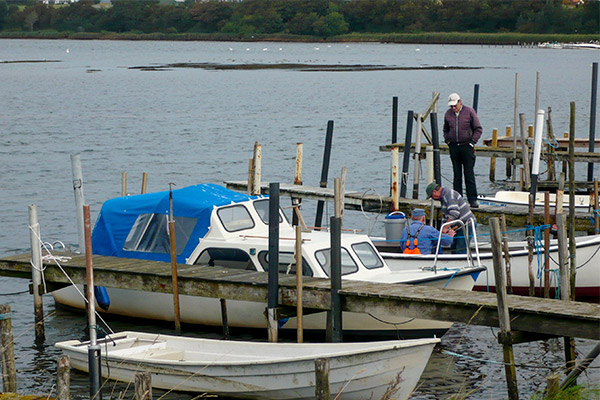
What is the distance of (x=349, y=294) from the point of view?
13844 millimetres

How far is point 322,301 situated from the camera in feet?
46.5

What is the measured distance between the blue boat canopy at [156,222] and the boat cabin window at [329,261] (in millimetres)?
2121

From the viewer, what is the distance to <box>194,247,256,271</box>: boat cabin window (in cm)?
1623

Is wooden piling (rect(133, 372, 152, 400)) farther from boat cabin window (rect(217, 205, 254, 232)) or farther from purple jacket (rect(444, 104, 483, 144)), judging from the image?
purple jacket (rect(444, 104, 483, 144))

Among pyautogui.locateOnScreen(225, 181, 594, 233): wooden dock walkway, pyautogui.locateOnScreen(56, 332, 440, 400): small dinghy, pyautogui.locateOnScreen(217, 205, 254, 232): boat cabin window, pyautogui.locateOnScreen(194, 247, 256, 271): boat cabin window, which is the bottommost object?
Answer: pyautogui.locateOnScreen(56, 332, 440, 400): small dinghy

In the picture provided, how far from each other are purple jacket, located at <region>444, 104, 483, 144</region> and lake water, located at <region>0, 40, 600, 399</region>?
16.7 ft

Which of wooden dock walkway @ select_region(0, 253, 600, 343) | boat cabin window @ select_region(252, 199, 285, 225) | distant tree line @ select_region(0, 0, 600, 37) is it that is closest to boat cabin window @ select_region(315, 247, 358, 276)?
wooden dock walkway @ select_region(0, 253, 600, 343)

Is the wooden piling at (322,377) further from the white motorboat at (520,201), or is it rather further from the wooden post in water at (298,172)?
the wooden post in water at (298,172)

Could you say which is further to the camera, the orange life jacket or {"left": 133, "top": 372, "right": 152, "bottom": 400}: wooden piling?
the orange life jacket

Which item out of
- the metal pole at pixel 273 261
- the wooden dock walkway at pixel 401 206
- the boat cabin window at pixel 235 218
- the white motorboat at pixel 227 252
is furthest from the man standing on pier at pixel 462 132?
the metal pole at pixel 273 261

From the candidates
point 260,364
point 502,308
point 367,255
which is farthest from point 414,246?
point 260,364

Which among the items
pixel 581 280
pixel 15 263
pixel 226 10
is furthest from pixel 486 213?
pixel 226 10

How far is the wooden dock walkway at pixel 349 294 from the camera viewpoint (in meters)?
12.3

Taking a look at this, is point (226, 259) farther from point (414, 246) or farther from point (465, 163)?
point (465, 163)
